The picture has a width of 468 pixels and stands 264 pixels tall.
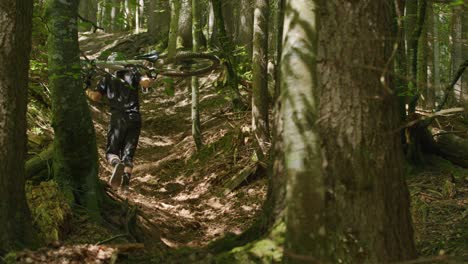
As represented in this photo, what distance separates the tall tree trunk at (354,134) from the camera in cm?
308

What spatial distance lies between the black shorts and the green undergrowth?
156 inches

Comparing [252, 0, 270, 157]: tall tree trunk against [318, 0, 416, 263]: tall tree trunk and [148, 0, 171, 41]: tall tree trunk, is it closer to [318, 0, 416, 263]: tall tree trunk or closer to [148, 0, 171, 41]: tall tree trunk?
[318, 0, 416, 263]: tall tree trunk

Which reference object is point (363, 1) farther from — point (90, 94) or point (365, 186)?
point (90, 94)

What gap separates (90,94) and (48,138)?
0.91 meters

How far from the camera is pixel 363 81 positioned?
121 inches

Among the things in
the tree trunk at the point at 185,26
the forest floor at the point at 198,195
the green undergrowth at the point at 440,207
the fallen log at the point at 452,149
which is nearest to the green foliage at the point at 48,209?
the forest floor at the point at 198,195

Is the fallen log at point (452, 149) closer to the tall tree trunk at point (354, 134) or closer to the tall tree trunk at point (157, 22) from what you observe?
the tall tree trunk at point (354, 134)

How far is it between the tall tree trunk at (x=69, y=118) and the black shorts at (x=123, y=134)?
5.73 ft

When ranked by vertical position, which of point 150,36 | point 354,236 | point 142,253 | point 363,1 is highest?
point 150,36

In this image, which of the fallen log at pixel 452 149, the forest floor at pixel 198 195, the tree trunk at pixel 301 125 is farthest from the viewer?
the fallen log at pixel 452 149

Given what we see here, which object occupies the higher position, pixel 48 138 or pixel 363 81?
pixel 363 81

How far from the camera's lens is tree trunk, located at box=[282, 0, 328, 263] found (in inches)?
108

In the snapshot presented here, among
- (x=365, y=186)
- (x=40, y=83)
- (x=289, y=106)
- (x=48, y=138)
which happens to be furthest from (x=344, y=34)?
(x=40, y=83)

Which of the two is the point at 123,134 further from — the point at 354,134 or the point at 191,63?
the point at 354,134
